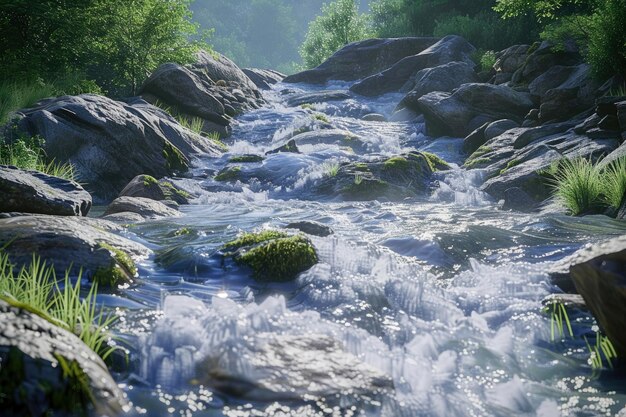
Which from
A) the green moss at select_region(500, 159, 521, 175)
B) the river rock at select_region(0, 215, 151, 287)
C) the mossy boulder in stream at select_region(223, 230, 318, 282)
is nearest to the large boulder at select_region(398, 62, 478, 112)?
the green moss at select_region(500, 159, 521, 175)

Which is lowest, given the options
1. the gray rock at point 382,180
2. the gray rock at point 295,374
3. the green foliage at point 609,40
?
the gray rock at point 295,374

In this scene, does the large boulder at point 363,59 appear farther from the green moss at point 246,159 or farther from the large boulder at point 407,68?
the green moss at point 246,159

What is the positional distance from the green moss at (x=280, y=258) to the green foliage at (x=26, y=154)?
5421 millimetres

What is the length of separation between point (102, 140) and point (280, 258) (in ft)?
29.2

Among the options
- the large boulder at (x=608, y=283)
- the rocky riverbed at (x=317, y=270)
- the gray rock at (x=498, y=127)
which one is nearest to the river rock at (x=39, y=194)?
the rocky riverbed at (x=317, y=270)

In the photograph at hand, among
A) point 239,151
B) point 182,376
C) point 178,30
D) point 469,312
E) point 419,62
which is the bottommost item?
point 182,376

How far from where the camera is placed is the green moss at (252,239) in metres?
7.36

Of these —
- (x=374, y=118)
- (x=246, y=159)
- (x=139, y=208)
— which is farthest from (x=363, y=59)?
(x=139, y=208)

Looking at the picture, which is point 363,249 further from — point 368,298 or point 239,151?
point 239,151

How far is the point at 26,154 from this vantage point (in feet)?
36.2

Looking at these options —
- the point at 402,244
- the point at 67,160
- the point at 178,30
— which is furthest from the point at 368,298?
the point at 178,30

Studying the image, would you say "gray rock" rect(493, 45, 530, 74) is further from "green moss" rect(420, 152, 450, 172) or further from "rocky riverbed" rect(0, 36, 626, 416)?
"green moss" rect(420, 152, 450, 172)

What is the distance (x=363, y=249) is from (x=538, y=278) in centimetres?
230

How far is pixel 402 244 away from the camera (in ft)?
26.9
